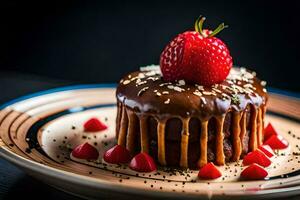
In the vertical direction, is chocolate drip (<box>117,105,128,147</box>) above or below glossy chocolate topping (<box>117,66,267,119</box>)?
below

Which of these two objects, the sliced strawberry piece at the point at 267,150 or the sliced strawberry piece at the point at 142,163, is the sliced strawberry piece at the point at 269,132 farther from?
the sliced strawberry piece at the point at 142,163

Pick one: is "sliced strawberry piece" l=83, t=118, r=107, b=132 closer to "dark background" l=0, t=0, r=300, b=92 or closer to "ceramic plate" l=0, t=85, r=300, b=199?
"ceramic plate" l=0, t=85, r=300, b=199

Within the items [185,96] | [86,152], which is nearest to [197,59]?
[185,96]

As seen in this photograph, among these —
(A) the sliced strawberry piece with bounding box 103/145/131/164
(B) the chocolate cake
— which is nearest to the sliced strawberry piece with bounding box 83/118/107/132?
(B) the chocolate cake

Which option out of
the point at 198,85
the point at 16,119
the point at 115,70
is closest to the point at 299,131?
the point at 198,85

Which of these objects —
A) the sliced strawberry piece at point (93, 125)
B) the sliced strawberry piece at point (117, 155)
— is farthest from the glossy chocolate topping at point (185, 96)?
the sliced strawberry piece at point (93, 125)

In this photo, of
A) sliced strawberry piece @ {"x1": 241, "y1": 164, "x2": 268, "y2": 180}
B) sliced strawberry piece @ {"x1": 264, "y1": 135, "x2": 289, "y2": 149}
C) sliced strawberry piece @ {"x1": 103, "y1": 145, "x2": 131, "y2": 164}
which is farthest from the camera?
sliced strawberry piece @ {"x1": 264, "y1": 135, "x2": 289, "y2": 149}

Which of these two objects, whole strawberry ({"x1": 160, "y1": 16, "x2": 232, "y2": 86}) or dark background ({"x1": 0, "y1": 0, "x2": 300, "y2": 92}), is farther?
dark background ({"x1": 0, "y1": 0, "x2": 300, "y2": 92})
